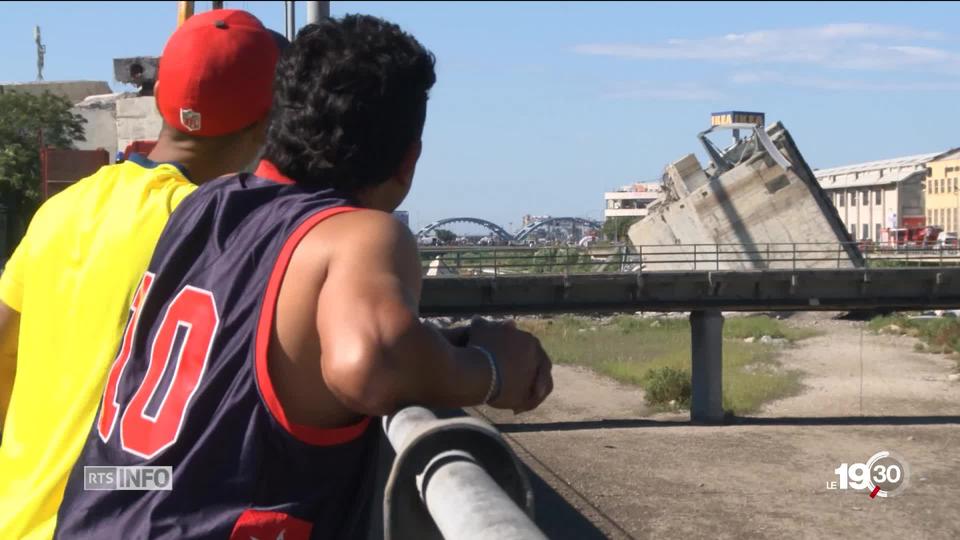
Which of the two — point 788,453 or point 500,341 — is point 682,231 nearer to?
point 788,453

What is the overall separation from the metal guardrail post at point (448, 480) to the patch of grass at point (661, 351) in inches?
1667

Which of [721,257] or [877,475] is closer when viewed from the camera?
[877,475]

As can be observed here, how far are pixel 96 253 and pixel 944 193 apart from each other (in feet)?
329

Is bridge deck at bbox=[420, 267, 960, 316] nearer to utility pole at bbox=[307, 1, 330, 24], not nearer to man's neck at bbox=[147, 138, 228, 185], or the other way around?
utility pole at bbox=[307, 1, 330, 24]

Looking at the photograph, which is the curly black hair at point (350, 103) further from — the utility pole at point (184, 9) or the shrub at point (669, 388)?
the shrub at point (669, 388)

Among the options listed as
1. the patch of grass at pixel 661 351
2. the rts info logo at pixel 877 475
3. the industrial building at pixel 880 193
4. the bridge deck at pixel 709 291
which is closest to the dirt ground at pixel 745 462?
the rts info logo at pixel 877 475

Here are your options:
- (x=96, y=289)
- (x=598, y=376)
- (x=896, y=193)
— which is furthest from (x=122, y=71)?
(x=896, y=193)

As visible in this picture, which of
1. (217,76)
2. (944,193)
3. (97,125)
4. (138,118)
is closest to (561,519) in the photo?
(138,118)

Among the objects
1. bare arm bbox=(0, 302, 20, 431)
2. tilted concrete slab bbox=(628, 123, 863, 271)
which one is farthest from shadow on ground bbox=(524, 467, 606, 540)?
tilted concrete slab bbox=(628, 123, 863, 271)

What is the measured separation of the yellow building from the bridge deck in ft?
191

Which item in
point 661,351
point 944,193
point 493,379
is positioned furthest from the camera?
point 944,193

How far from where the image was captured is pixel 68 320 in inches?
89.9

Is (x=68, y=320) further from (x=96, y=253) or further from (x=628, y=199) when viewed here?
(x=628, y=199)

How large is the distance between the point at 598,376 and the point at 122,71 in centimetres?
4798
